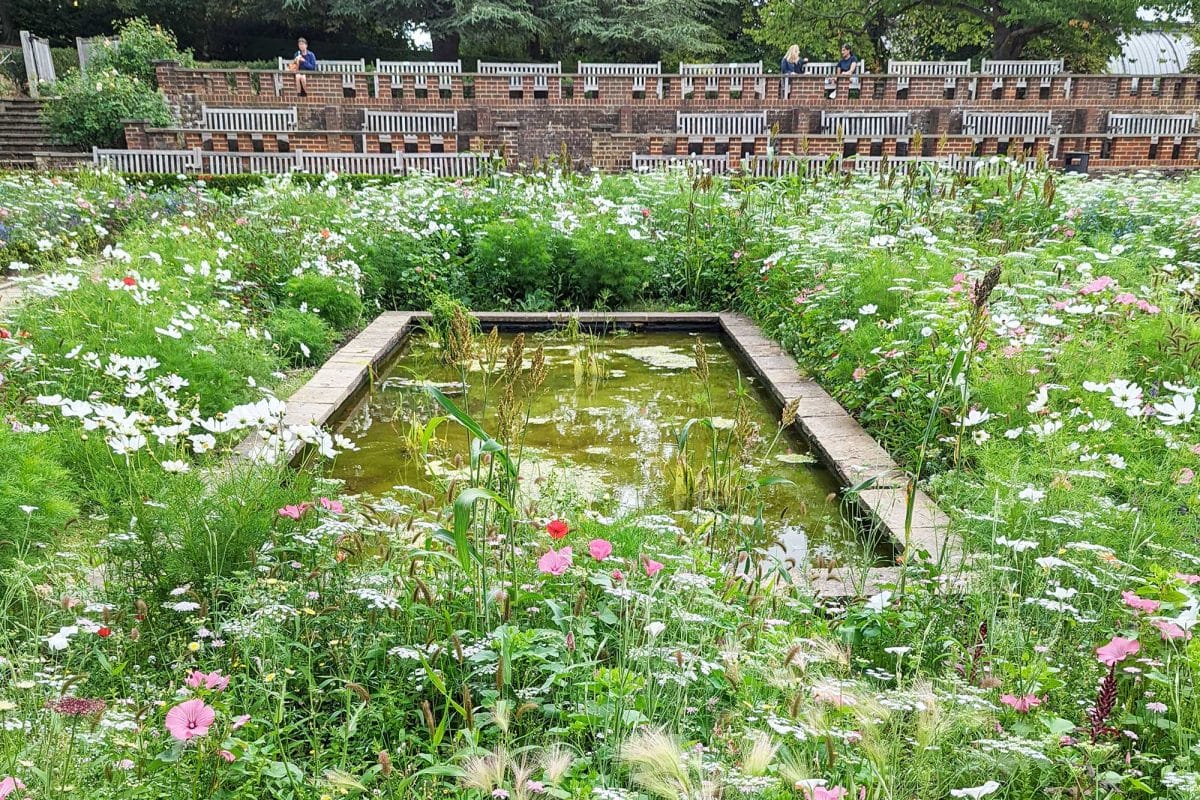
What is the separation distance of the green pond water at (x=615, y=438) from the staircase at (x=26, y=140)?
38.3 feet

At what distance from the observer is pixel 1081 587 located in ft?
7.64

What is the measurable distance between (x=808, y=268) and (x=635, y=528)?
3644 mm

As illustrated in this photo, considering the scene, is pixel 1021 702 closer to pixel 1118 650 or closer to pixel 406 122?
pixel 1118 650

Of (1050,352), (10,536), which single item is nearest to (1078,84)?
(1050,352)

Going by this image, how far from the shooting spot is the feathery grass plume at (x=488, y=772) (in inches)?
Result: 51.4

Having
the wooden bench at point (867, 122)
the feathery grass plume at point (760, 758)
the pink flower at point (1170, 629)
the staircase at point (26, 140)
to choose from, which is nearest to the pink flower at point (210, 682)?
the feathery grass plume at point (760, 758)

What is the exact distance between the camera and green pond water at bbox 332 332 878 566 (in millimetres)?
3535

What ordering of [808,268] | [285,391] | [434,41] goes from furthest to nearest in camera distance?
1. [434,41]
2. [808,268]
3. [285,391]

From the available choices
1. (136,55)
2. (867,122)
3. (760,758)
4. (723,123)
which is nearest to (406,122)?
(723,123)

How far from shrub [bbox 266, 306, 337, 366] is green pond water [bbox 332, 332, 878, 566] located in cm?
46

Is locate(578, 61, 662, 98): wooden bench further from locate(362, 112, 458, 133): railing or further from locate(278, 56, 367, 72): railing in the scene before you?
locate(278, 56, 367, 72): railing

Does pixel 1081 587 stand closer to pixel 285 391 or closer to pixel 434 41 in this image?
pixel 285 391

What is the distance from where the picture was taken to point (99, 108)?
15969mm

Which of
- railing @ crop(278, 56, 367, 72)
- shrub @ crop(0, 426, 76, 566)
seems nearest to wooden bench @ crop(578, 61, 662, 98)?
railing @ crop(278, 56, 367, 72)
